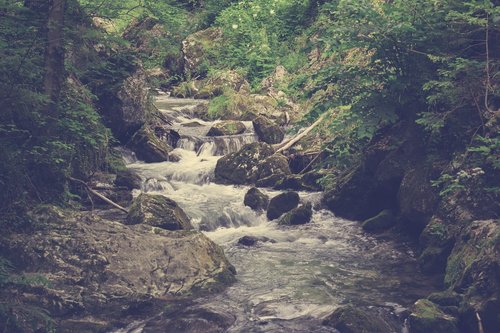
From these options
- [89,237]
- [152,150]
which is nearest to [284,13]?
[152,150]

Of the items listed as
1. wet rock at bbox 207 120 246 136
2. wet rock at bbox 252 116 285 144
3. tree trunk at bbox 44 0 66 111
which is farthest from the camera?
wet rock at bbox 207 120 246 136

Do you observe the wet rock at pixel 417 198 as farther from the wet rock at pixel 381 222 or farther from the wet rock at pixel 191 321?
the wet rock at pixel 191 321

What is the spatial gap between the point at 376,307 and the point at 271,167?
9.41m

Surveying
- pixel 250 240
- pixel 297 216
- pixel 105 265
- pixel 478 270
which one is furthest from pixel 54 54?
pixel 478 270

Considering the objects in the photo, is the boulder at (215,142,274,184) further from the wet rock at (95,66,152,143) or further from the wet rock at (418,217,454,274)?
the wet rock at (418,217,454,274)

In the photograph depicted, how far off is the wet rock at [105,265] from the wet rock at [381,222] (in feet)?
14.9

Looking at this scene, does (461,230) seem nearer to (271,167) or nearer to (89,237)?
(89,237)

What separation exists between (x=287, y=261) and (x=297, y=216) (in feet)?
9.34

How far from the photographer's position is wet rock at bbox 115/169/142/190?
18.2 m

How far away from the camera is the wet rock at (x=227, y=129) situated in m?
23.9

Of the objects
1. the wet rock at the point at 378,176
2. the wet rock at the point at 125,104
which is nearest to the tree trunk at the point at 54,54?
the wet rock at the point at 125,104

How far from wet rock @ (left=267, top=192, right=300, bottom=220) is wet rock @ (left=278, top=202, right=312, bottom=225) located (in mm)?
359

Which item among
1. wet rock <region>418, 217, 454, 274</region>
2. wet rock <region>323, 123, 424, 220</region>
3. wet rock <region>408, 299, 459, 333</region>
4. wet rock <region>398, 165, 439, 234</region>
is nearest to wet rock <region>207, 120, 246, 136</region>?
wet rock <region>323, 123, 424, 220</region>

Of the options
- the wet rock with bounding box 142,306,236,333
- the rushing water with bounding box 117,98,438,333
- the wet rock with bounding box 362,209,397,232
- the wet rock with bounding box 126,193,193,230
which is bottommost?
the wet rock with bounding box 142,306,236,333
